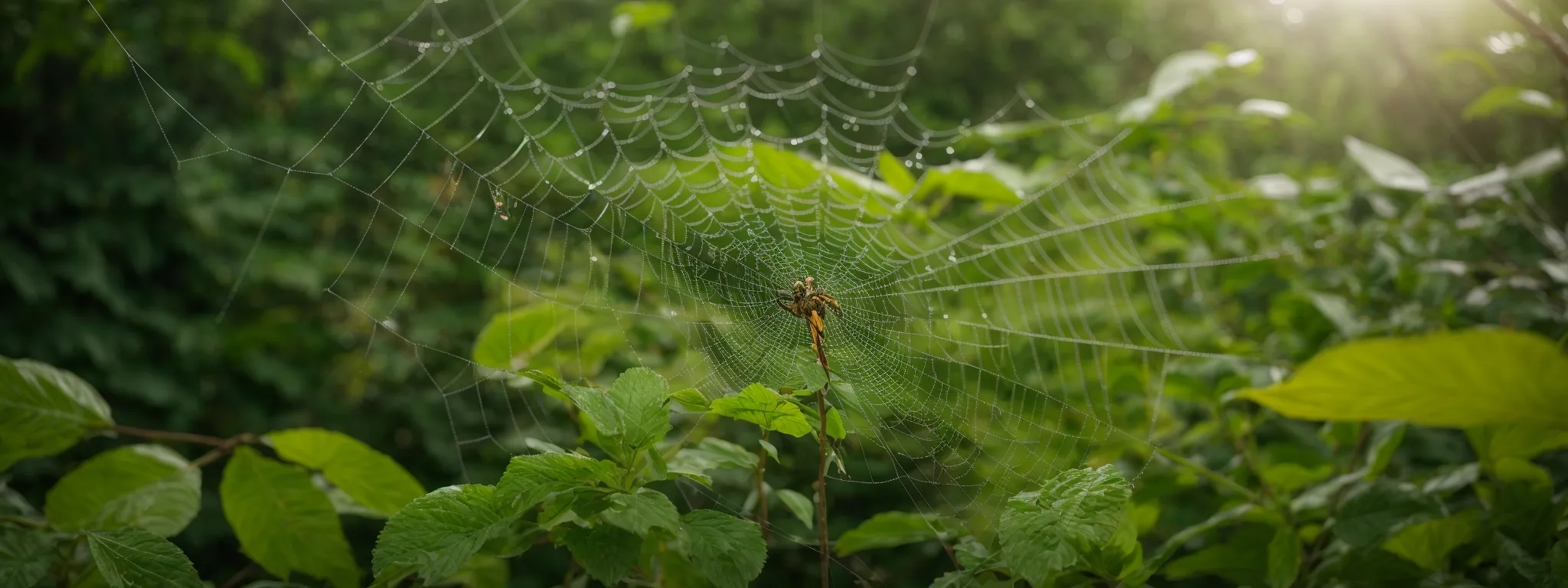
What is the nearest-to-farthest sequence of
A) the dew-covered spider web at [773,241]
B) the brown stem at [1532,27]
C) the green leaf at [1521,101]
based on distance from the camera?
the brown stem at [1532,27] → the dew-covered spider web at [773,241] → the green leaf at [1521,101]

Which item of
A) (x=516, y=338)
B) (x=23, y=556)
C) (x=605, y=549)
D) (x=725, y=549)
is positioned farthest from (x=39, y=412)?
(x=725, y=549)

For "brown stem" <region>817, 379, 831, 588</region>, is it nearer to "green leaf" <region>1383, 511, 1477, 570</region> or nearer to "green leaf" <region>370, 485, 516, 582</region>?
"green leaf" <region>370, 485, 516, 582</region>

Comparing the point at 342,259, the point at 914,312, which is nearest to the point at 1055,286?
the point at 914,312

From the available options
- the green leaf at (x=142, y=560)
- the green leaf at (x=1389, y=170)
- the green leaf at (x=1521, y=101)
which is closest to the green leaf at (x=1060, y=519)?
the green leaf at (x=142, y=560)

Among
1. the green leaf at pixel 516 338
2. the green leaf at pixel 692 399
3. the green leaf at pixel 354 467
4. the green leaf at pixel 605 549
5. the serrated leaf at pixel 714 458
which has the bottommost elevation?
the green leaf at pixel 354 467

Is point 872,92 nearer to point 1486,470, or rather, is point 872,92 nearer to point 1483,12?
point 1483,12

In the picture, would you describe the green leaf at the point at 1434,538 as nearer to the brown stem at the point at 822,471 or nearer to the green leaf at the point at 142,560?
the brown stem at the point at 822,471
